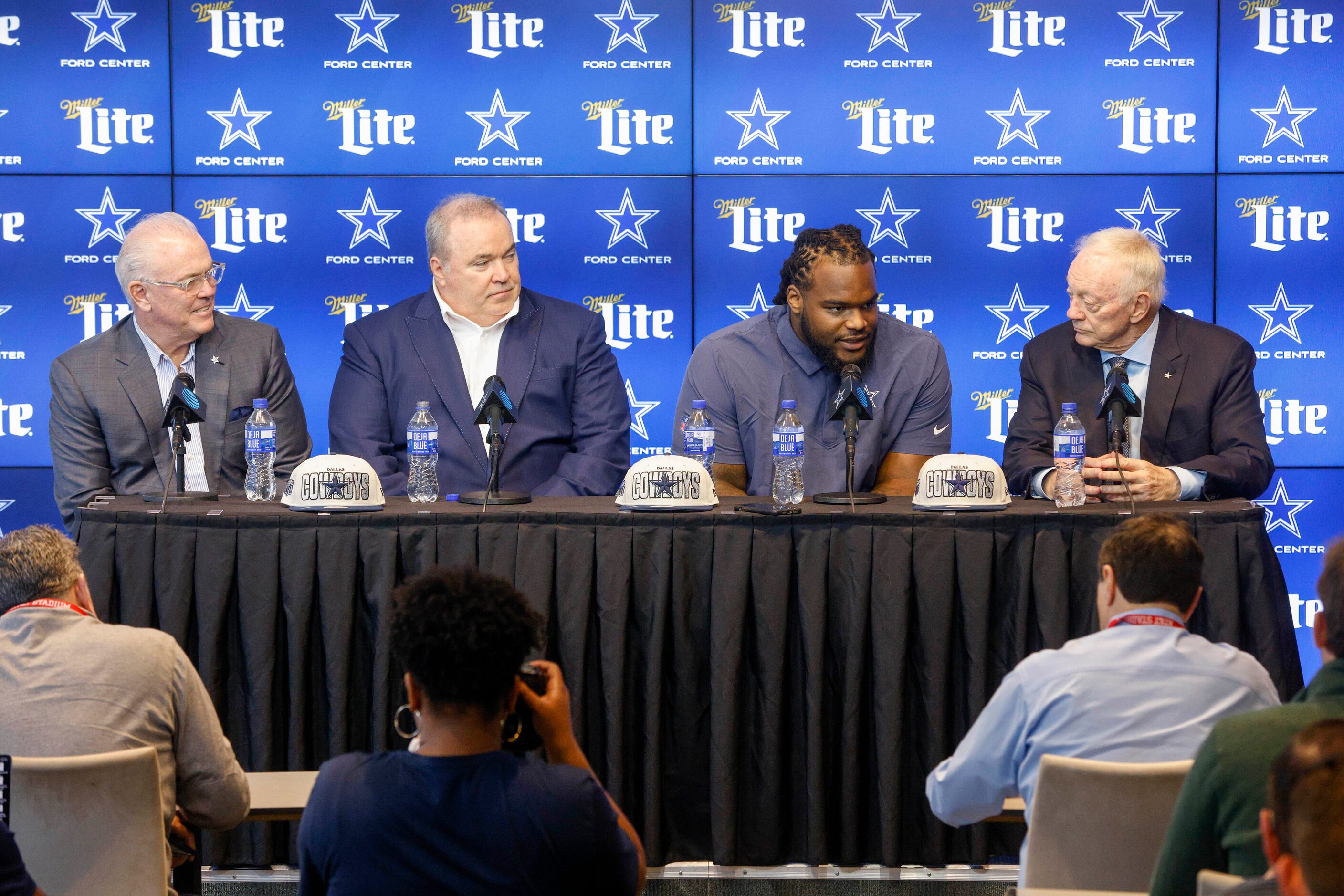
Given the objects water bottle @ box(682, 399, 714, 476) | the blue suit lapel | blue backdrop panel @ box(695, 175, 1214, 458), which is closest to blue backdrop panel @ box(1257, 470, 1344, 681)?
blue backdrop panel @ box(695, 175, 1214, 458)

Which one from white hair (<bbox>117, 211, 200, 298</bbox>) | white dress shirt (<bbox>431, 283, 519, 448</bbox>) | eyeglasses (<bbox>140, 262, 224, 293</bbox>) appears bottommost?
white dress shirt (<bbox>431, 283, 519, 448</bbox>)

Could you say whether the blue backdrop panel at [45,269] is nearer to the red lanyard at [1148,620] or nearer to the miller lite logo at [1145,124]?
the miller lite logo at [1145,124]

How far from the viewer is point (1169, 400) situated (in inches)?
138

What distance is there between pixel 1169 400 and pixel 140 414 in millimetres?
2893

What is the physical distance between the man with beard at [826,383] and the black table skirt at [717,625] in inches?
28.4

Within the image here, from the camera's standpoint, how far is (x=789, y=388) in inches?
146

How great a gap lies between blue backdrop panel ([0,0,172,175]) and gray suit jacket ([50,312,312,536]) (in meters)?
1.62

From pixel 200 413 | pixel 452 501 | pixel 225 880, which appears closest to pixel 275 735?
pixel 225 880

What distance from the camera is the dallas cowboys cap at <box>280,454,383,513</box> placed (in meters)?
2.93

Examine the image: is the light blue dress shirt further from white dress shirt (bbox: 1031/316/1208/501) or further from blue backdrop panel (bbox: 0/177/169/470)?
blue backdrop panel (bbox: 0/177/169/470)

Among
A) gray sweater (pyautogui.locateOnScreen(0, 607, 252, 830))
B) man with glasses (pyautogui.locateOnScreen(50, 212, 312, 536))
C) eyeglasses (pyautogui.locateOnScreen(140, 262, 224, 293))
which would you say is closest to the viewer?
gray sweater (pyautogui.locateOnScreen(0, 607, 252, 830))

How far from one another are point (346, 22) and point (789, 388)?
261 cm

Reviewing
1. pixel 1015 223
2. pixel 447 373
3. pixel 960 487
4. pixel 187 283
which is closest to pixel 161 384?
pixel 187 283

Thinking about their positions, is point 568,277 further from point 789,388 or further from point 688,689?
point 688,689
